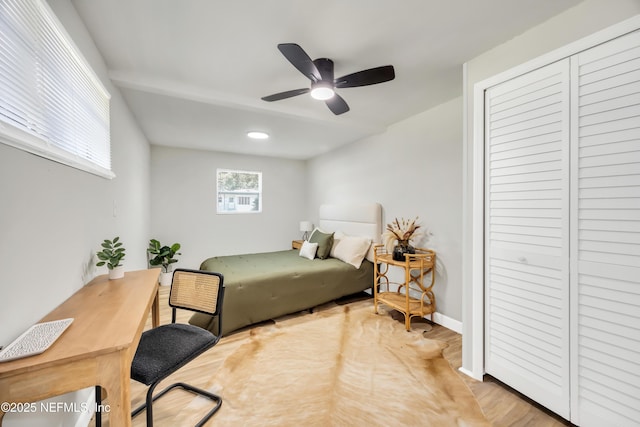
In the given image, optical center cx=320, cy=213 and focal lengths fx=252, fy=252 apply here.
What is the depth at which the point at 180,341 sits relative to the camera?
146cm

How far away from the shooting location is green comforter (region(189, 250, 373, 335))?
8.30 feet

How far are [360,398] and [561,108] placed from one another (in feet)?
7.16

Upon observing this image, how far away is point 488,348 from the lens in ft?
6.10

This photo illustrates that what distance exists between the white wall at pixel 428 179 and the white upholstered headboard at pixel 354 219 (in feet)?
0.47

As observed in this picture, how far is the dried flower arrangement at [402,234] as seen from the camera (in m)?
2.88

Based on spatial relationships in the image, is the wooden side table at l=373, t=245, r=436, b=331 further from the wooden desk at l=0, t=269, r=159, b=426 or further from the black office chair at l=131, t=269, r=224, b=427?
the wooden desk at l=0, t=269, r=159, b=426

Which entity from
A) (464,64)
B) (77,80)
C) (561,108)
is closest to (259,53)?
(77,80)

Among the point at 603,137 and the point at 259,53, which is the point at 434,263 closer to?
the point at 603,137

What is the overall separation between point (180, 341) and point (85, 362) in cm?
67

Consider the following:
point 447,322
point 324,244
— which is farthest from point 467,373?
point 324,244

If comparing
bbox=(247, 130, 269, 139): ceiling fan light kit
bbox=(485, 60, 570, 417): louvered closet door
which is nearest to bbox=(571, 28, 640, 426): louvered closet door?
bbox=(485, 60, 570, 417): louvered closet door

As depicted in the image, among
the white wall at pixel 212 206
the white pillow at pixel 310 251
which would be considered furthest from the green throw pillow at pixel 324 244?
the white wall at pixel 212 206

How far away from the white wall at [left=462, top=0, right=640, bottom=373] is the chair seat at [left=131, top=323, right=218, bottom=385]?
185cm

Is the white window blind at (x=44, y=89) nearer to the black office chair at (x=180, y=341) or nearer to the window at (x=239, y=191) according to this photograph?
the black office chair at (x=180, y=341)
